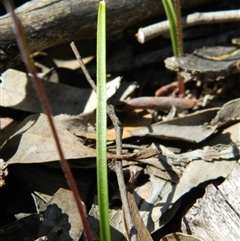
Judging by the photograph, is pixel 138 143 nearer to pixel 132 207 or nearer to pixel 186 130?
pixel 186 130

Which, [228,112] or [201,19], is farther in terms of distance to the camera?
[201,19]

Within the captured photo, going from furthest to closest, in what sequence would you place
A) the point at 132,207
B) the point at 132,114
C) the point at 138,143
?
the point at 132,114
the point at 138,143
the point at 132,207

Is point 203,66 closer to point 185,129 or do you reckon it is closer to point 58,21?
point 185,129

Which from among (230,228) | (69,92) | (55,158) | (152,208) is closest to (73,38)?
(69,92)

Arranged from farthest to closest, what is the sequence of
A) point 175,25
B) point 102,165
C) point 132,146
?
point 175,25 → point 132,146 → point 102,165

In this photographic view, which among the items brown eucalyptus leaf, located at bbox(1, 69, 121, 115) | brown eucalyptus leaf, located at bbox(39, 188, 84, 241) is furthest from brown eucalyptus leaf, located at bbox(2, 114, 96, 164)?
brown eucalyptus leaf, located at bbox(1, 69, 121, 115)

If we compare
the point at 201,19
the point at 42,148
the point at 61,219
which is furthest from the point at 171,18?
the point at 61,219

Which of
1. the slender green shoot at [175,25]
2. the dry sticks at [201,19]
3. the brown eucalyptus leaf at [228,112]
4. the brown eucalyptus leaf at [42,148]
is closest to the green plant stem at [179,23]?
the slender green shoot at [175,25]
